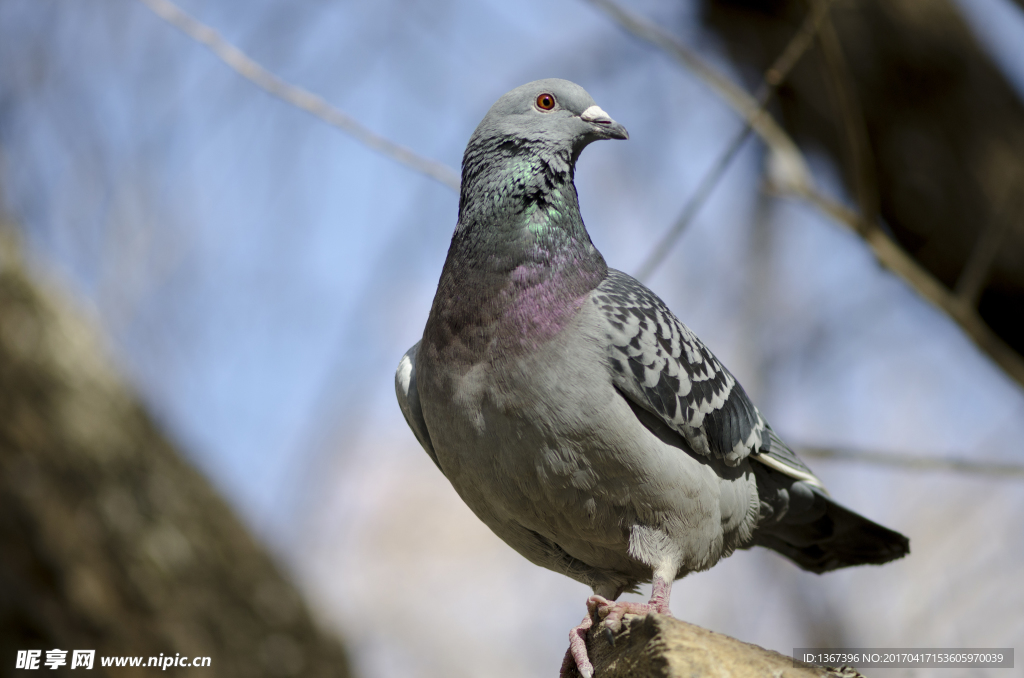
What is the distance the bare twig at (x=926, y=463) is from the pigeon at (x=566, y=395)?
3.64ft

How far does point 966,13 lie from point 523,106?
433cm

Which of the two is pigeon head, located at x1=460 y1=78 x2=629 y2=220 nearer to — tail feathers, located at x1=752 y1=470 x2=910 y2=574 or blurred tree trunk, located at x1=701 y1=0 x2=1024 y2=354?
tail feathers, located at x1=752 y1=470 x2=910 y2=574

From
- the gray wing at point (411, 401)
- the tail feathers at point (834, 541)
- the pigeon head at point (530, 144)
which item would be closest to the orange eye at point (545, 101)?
the pigeon head at point (530, 144)

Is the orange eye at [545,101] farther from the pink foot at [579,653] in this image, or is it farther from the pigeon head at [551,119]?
the pink foot at [579,653]

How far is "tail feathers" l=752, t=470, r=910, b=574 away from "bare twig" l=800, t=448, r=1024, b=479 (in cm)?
58

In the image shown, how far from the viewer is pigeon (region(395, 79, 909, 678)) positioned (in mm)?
2887

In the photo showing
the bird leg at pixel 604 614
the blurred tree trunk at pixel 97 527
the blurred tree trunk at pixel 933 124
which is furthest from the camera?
the blurred tree trunk at pixel 933 124

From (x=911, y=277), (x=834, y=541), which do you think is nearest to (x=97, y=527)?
(x=834, y=541)

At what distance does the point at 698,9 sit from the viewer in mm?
6238

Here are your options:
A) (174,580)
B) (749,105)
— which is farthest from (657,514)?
(174,580)

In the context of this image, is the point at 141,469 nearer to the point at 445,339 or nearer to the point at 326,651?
the point at 326,651

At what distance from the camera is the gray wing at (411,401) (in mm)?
3400

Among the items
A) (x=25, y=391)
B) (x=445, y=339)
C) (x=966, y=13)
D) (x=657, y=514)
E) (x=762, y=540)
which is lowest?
(x=657, y=514)

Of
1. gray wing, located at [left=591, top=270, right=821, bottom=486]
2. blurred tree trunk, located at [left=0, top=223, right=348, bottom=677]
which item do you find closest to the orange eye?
gray wing, located at [left=591, top=270, right=821, bottom=486]
